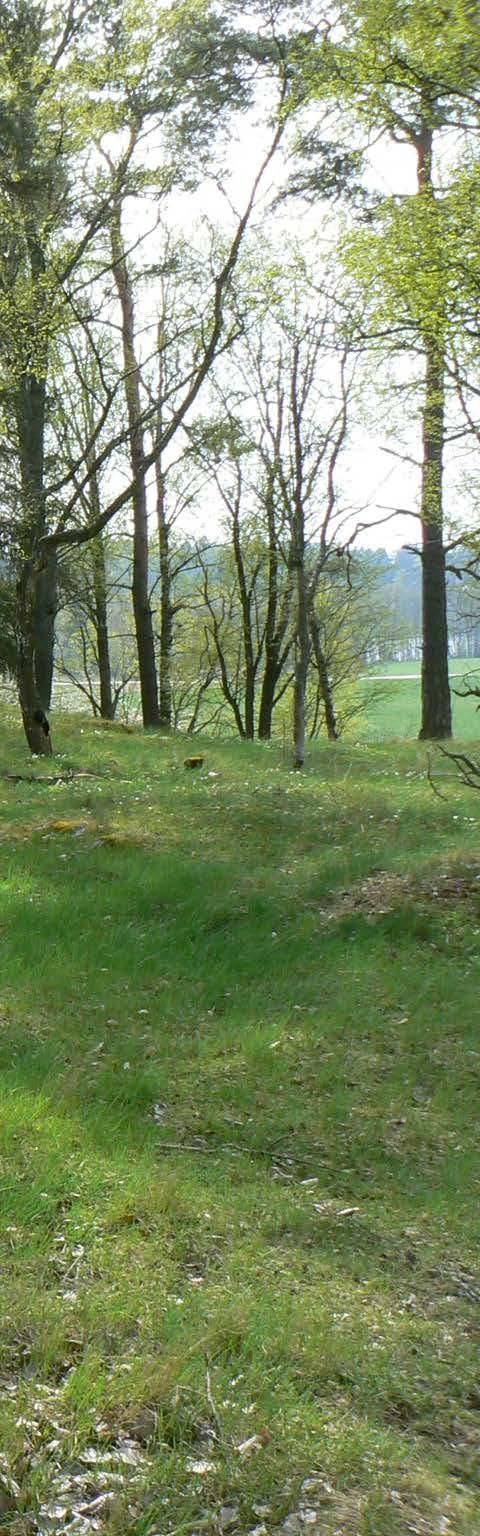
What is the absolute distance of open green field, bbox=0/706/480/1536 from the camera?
312cm

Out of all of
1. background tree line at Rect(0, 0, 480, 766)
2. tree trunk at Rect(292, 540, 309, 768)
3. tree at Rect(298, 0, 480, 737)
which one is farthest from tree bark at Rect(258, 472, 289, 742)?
tree at Rect(298, 0, 480, 737)

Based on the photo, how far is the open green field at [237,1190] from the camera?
3123 mm

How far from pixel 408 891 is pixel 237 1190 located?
5043mm

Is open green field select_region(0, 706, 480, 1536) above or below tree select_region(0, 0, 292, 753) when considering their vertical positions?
below

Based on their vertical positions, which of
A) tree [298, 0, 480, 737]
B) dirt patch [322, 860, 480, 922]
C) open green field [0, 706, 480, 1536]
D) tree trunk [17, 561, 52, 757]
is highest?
tree [298, 0, 480, 737]

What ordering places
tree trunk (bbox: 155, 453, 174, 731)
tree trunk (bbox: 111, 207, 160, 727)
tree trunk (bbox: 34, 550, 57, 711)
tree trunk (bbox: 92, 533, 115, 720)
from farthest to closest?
1. tree trunk (bbox: 155, 453, 174, 731)
2. tree trunk (bbox: 92, 533, 115, 720)
3. tree trunk (bbox: 111, 207, 160, 727)
4. tree trunk (bbox: 34, 550, 57, 711)

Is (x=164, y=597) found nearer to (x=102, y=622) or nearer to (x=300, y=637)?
(x=102, y=622)

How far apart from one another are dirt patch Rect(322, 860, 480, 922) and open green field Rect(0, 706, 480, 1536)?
0.13ft

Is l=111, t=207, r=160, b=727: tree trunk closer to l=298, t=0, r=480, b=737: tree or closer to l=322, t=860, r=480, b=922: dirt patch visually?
l=298, t=0, r=480, b=737: tree

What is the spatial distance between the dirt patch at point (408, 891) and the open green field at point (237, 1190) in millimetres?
39

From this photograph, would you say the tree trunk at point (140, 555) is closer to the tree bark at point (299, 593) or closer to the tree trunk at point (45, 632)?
the tree trunk at point (45, 632)

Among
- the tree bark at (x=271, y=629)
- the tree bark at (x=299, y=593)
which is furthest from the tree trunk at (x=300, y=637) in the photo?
the tree bark at (x=271, y=629)

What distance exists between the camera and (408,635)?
149 ft

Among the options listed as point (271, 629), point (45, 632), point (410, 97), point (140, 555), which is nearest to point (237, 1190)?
Answer: point (410, 97)
